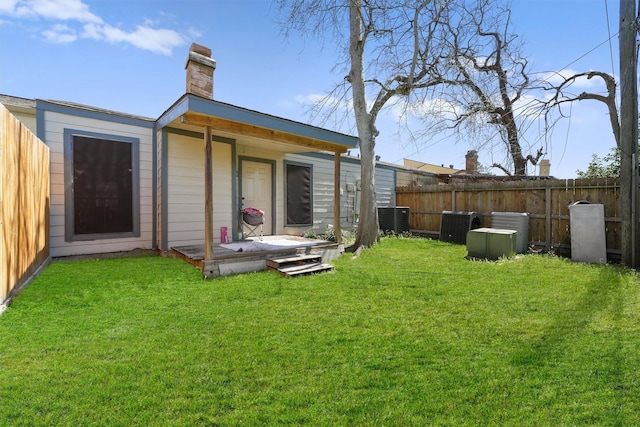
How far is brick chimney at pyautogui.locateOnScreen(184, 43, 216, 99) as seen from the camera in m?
5.83

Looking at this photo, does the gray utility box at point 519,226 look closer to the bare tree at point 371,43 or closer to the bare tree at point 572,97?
the bare tree at point 572,97

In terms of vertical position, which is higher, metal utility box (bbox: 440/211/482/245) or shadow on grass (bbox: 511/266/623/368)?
metal utility box (bbox: 440/211/482/245)

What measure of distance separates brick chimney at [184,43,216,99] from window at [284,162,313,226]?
8.86ft

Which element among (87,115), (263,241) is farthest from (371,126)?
(87,115)

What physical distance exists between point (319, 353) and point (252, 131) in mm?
3914

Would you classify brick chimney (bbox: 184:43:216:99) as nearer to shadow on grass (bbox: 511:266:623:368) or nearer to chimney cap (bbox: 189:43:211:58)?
chimney cap (bbox: 189:43:211:58)

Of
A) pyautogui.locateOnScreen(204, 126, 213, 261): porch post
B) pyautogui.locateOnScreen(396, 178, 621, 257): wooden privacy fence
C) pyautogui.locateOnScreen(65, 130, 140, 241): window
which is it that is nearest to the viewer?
pyautogui.locateOnScreen(204, 126, 213, 261): porch post

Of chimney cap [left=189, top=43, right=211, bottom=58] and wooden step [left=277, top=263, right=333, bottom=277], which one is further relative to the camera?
chimney cap [left=189, top=43, right=211, bottom=58]

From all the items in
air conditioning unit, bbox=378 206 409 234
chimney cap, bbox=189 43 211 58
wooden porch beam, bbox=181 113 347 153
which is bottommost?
air conditioning unit, bbox=378 206 409 234

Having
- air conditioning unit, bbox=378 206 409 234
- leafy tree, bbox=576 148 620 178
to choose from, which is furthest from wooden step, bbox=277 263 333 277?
leafy tree, bbox=576 148 620 178

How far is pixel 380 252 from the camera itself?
22.2 ft

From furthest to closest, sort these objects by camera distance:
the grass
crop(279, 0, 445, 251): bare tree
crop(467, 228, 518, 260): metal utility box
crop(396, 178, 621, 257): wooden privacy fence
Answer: crop(279, 0, 445, 251): bare tree < crop(396, 178, 621, 257): wooden privacy fence < crop(467, 228, 518, 260): metal utility box < the grass

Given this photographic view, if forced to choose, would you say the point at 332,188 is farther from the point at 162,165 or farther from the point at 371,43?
the point at 162,165

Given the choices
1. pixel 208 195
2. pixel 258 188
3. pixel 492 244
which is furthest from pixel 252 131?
pixel 492 244
